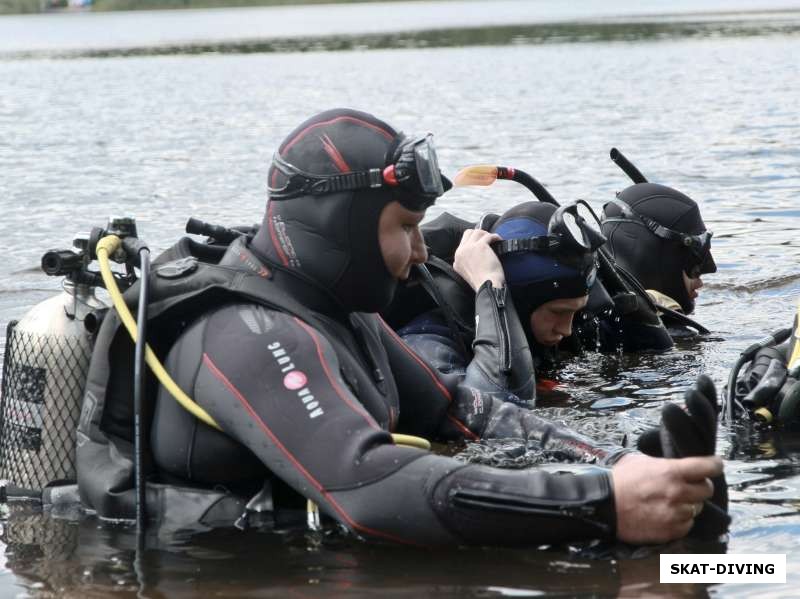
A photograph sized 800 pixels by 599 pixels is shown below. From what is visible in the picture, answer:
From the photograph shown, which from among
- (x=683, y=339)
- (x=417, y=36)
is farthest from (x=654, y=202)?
(x=417, y=36)

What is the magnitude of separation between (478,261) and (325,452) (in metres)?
2.32

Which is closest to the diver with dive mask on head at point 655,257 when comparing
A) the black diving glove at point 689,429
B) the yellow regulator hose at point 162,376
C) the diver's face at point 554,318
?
the diver's face at point 554,318

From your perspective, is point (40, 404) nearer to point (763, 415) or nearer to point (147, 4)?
point (763, 415)

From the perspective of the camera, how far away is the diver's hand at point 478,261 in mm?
5508

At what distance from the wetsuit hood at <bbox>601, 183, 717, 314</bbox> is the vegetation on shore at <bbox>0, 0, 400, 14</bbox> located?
82.5 meters

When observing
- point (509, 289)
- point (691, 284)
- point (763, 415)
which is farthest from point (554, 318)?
point (691, 284)

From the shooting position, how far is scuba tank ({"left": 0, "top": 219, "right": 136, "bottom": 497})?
12.9 feet

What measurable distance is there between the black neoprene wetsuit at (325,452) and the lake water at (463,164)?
27 centimetres

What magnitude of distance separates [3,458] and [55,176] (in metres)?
11.4

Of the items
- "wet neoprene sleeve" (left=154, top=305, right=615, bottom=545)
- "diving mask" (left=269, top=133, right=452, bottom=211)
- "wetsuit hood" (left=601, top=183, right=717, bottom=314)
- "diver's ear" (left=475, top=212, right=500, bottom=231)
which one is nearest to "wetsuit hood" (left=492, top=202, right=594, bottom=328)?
"diver's ear" (left=475, top=212, right=500, bottom=231)

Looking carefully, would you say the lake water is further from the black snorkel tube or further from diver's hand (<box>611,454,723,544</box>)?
the black snorkel tube

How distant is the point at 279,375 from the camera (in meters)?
3.46

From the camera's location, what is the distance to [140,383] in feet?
11.5

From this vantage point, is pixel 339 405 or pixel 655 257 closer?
pixel 339 405
